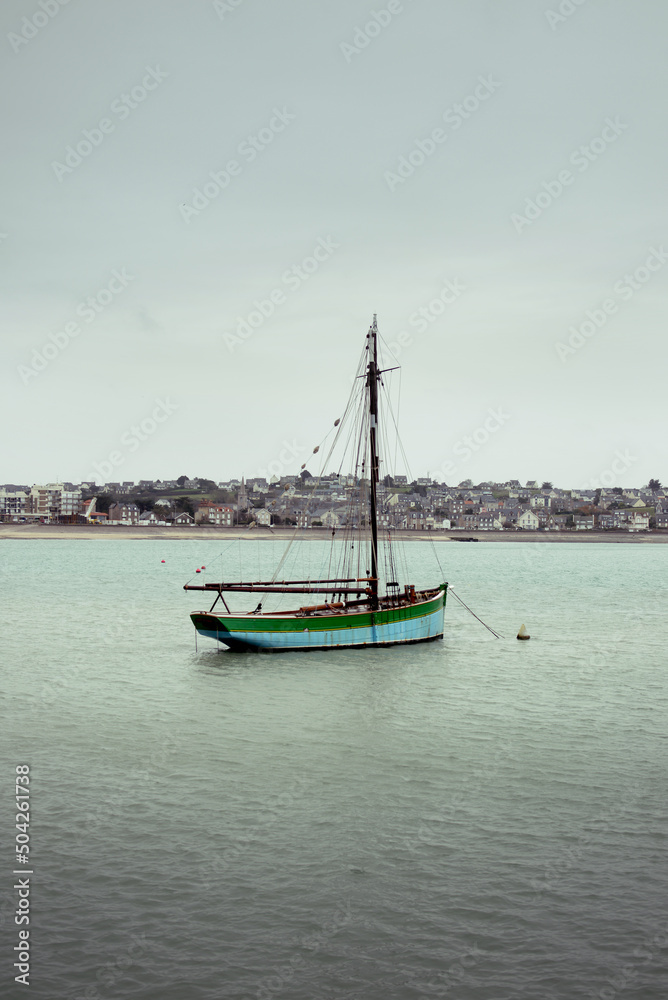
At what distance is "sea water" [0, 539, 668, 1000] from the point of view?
12617mm

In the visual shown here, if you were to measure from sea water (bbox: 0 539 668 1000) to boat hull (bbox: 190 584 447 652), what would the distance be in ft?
9.57

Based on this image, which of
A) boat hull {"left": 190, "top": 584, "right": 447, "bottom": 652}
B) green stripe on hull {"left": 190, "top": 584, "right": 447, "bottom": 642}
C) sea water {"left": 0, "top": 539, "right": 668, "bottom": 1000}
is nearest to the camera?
sea water {"left": 0, "top": 539, "right": 668, "bottom": 1000}

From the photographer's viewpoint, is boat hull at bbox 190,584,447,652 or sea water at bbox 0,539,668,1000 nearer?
sea water at bbox 0,539,668,1000

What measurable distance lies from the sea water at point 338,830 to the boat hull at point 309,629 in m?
2.92

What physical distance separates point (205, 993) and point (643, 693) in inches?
987

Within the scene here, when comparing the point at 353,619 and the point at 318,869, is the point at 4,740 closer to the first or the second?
the point at 318,869

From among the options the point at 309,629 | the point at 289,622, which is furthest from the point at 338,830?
the point at 309,629

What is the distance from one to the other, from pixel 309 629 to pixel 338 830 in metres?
23.8

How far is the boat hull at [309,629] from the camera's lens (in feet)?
134

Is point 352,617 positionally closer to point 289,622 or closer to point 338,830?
point 289,622

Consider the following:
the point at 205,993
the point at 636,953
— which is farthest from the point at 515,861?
the point at 205,993

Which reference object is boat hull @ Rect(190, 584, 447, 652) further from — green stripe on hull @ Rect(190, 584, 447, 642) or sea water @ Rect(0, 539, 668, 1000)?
sea water @ Rect(0, 539, 668, 1000)

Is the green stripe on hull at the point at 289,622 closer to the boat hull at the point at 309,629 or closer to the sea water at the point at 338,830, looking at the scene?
the boat hull at the point at 309,629

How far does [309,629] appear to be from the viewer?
41.3 m
